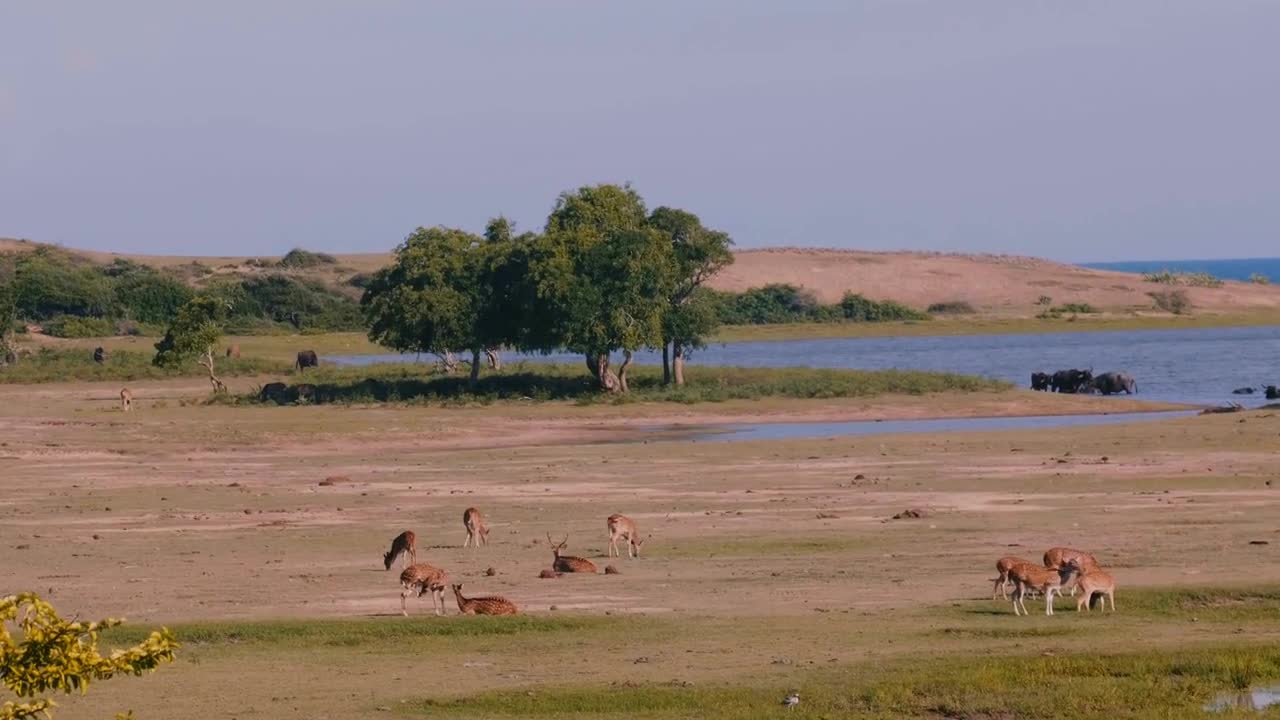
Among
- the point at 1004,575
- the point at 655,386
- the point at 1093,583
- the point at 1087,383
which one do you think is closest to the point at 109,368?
the point at 655,386

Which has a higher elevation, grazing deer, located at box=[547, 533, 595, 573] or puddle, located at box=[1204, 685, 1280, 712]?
grazing deer, located at box=[547, 533, 595, 573]

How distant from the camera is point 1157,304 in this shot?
424 feet

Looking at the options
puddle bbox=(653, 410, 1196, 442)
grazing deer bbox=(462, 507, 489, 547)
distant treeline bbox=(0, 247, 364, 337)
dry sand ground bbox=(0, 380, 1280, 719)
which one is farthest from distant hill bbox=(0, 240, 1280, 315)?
grazing deer bbox=(462, 507, 489, 547)

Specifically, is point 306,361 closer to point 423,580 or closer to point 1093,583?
point 423,580

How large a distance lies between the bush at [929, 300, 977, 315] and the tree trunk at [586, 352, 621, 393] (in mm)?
71843

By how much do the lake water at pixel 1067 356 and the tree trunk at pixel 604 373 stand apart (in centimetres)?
492

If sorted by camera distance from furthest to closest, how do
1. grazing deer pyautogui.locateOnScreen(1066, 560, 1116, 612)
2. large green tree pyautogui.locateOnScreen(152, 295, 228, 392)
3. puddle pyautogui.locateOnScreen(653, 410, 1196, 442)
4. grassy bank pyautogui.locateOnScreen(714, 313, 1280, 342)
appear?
grassy bank pyautogui.locateOnScreen(714, 313, 1280, 342), large green tree pyautogui.locateOnScreen(152, 295, 228, 392), puddle pyautogui.locateOnScreen(653, 410, 1196, 442), grazing deer pyautogui.locateOnScreen(1066, 560, 1116, 612)

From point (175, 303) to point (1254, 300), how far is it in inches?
2941

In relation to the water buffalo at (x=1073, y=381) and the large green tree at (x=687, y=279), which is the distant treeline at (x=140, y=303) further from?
the water buffalo at (x=1073, y=381)

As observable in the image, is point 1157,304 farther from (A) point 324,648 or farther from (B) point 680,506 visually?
(A) point 324,648

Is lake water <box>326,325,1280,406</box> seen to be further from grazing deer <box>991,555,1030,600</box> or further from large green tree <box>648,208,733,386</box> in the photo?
grazing deer <box>991,555,1030,600</box>

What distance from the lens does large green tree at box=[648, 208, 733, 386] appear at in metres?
61.6

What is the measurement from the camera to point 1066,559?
64.1 feet

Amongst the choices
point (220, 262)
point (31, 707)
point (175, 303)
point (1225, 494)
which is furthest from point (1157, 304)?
point (31, 707)
